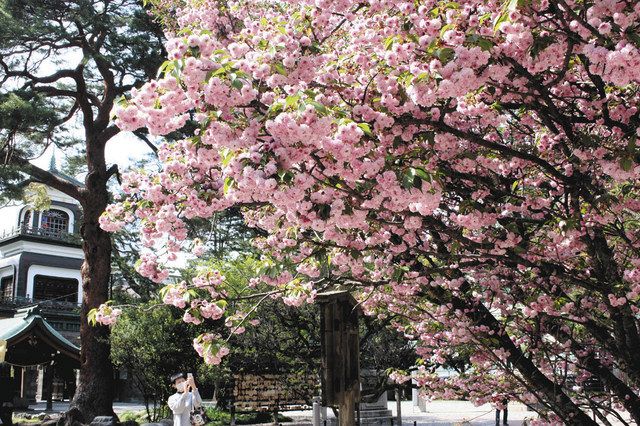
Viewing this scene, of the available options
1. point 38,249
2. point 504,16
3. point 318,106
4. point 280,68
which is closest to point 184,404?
point 280,68

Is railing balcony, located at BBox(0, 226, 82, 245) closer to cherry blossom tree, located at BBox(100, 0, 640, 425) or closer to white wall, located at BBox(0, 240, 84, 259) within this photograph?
white wall, located at BBox(0, 240, 84, 259)

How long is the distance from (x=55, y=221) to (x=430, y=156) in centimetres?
3656

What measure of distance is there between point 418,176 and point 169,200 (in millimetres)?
2533

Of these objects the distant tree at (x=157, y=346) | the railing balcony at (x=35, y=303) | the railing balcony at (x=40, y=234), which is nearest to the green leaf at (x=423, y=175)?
the distant tree at (x=157, y=346)

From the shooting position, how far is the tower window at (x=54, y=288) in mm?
35375

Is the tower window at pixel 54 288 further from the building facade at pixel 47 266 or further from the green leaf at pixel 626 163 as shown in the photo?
the green leaf at pixel 626 163

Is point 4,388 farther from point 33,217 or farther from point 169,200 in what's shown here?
point 33,217

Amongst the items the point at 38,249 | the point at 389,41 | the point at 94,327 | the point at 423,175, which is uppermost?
the point at 38,249

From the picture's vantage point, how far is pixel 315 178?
397cm

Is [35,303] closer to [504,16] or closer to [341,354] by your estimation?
[341,354]

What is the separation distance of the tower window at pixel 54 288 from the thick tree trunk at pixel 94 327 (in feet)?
68.1

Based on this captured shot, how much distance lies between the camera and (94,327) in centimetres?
1557

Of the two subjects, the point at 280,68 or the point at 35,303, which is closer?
the point at 280,68

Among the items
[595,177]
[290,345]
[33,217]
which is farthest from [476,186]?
[33,217]
